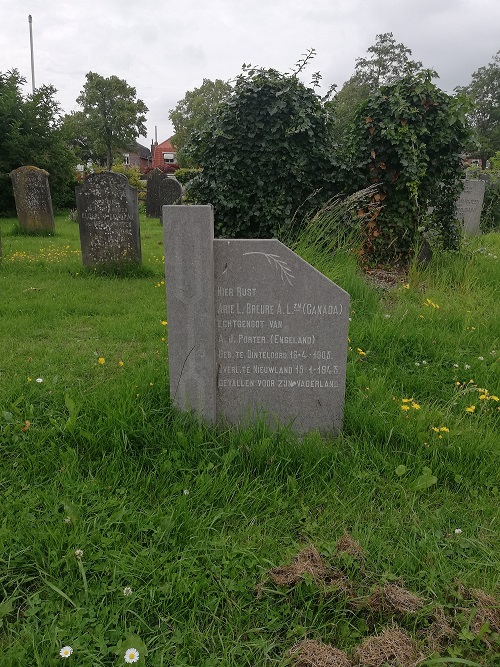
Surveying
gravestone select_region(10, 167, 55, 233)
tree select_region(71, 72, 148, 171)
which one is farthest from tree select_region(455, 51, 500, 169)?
gravestone select_region(10, 167, 55, 233)

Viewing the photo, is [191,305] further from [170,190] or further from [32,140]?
[32,140]

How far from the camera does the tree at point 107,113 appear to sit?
42188mm

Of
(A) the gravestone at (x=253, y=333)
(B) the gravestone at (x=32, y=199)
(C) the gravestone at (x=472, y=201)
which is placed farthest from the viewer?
(C) the gravestone at (x=472, y=201)

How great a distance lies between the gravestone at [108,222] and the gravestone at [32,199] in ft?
15.5

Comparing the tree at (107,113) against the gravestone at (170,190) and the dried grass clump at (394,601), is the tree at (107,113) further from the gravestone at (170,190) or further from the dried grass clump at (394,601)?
the dried grass clump at (394,601)

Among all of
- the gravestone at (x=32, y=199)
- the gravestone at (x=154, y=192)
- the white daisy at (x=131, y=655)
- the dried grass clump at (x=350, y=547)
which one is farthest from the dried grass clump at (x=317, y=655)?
the gravestone at (x=154, y=192)

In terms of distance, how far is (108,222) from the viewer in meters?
7.21

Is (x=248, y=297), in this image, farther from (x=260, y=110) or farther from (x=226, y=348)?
(x=260, y=110)

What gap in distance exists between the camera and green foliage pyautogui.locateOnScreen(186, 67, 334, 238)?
6.25 m

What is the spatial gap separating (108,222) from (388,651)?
22.0 ft

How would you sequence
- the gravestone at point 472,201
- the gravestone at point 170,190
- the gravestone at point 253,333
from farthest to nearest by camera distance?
the gravestone at point 170,190
the gravestone at point 472,201
the gravestone at point 253,333

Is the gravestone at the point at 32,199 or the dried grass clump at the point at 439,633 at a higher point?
the gravestone at the point at 32,199

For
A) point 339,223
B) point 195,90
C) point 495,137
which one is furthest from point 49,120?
point 495,137

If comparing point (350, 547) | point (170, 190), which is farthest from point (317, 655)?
point (170, 190)
